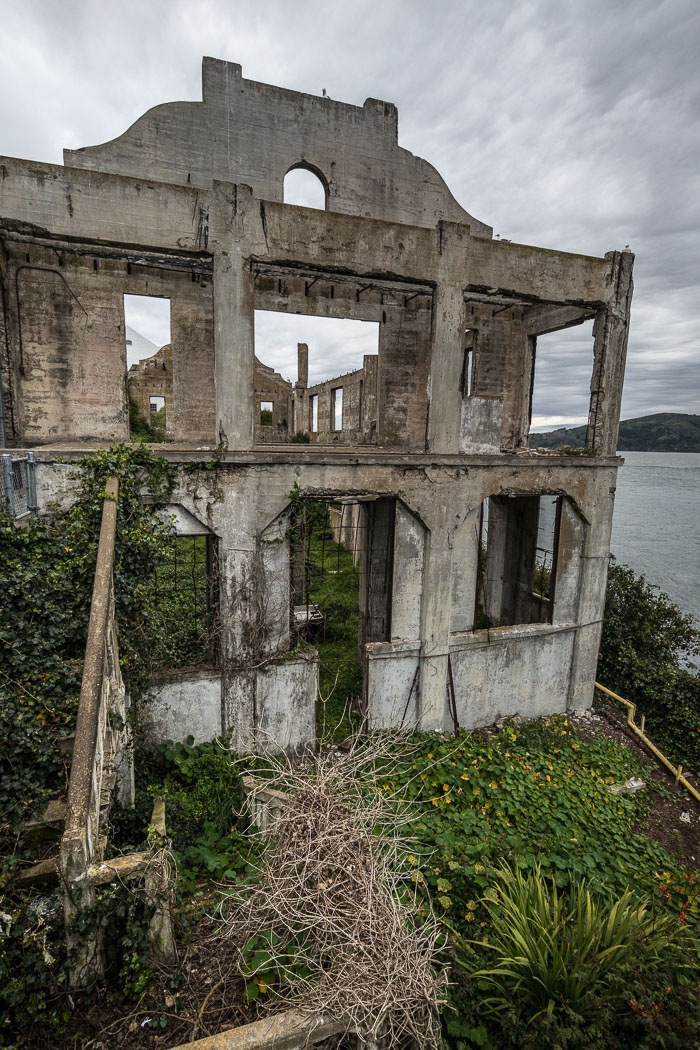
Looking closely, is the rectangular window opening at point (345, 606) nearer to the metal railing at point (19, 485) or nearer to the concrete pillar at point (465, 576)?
the concrete pillar at point (465, 576)

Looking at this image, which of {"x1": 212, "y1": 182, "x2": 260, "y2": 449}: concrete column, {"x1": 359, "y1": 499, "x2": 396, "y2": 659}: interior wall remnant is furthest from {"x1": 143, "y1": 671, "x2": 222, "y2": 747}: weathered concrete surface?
{"x1": 359, "y1": 499, "x2": 396, "y2": 659}: interior wall remnant

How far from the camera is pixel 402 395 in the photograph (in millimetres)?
11922

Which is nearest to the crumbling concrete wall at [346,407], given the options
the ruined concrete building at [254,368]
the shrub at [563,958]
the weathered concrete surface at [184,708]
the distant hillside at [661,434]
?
the ruined concrete building at [254,368]

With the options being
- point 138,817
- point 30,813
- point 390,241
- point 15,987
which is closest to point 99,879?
point 15,987

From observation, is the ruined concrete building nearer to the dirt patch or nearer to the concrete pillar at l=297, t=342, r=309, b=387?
the dirt patch

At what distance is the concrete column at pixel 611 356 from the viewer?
9.66 meters

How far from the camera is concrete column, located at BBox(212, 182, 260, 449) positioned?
7.11 metres

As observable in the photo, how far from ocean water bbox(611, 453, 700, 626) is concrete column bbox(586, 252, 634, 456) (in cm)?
275

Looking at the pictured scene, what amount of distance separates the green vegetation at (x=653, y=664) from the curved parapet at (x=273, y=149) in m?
9.89

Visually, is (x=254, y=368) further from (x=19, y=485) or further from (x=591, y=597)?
(x=591, y=597)

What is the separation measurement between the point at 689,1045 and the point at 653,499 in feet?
214

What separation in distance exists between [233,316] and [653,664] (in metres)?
11.8

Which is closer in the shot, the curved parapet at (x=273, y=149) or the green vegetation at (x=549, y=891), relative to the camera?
the green vegetation at (x=549, y=891)

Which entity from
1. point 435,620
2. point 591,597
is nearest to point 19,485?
point 435,620
